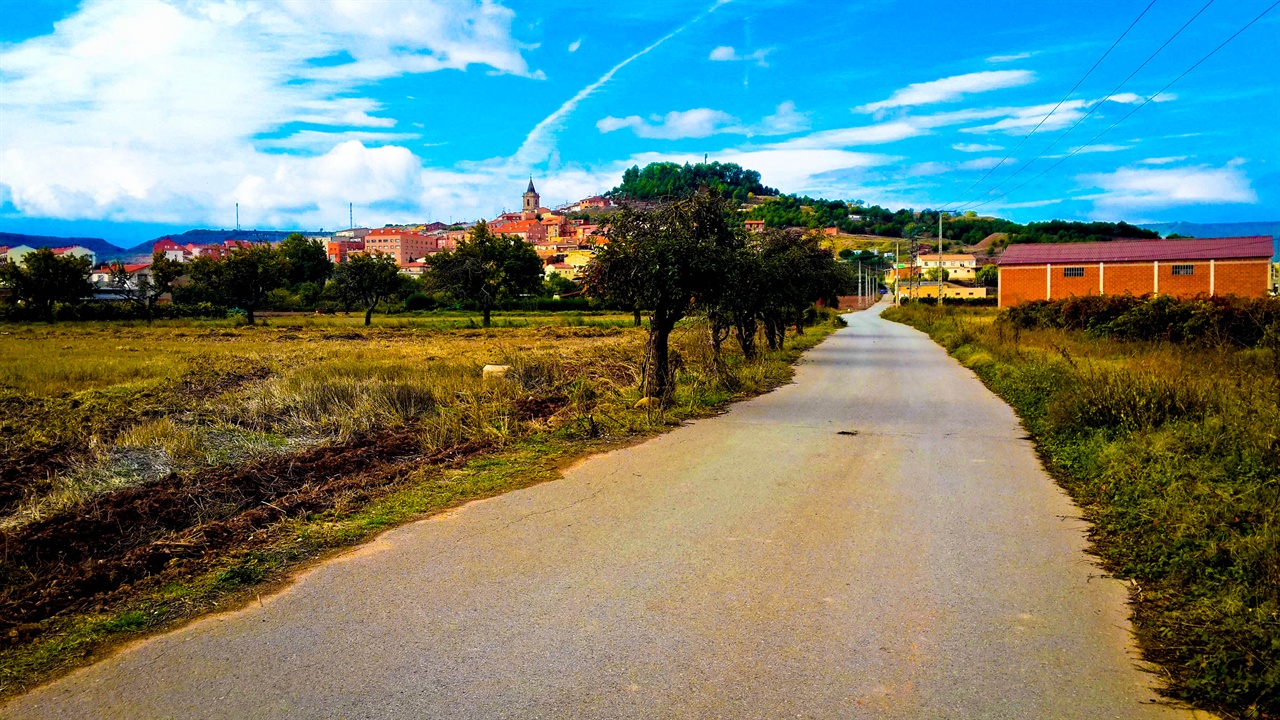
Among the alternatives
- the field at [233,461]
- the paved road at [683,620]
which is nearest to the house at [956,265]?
the field at [233,461]

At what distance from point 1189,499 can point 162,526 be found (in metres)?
8.18

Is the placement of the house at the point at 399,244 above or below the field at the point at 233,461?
above

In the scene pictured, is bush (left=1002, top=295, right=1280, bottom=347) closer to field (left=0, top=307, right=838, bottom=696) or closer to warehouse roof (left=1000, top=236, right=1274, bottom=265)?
field (left=0, top=307, right=838, bottom=696)

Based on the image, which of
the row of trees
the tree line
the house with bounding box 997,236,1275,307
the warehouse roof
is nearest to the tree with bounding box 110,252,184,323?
the tree line

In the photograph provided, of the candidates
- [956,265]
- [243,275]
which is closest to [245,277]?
[243,275]

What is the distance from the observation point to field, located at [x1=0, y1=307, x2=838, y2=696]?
5.14 metres

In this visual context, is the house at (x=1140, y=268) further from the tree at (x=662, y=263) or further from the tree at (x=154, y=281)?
the tree at (x=154, y=281)

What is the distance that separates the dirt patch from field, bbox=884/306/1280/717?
6042 mm

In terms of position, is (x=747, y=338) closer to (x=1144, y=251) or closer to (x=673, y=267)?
(x=673, y=267)

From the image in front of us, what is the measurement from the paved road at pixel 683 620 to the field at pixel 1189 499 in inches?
10.8

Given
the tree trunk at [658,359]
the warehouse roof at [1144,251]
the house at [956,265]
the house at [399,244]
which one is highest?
the house at [399,244]

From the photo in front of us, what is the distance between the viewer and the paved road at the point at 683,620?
377cm

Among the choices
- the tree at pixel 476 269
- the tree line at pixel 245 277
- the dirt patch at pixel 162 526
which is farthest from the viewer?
the tree at pixel 476 269

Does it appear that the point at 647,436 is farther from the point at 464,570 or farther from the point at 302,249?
the point at 302,249
